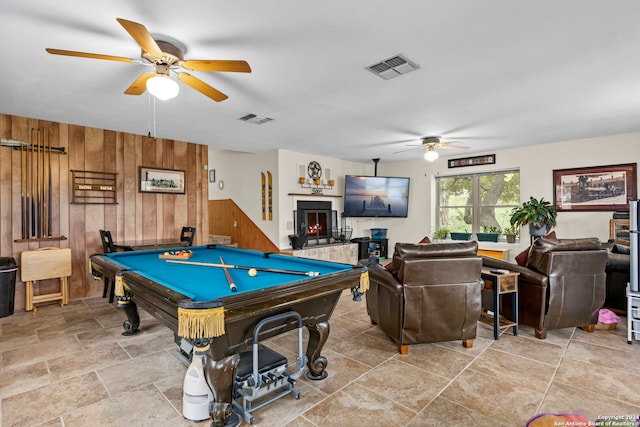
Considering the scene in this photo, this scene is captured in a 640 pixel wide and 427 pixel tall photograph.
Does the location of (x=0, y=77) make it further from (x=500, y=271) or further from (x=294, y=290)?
(x=500, y=271)

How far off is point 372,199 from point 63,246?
5.89m

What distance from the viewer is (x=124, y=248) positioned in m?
4.64

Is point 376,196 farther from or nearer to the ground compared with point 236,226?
farther from the ground

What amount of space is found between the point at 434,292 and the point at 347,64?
6.98 feet

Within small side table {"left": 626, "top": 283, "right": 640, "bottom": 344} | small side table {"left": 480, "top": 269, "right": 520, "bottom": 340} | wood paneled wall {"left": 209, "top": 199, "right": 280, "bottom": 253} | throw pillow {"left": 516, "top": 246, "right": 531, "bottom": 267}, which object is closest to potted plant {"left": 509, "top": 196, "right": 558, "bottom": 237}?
throw pillow {"left": 516, "top": 246, "right": 531, "bottom": 267}

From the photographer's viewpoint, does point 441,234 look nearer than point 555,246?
No

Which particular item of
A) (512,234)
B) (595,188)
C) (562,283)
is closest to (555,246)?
(562,283)

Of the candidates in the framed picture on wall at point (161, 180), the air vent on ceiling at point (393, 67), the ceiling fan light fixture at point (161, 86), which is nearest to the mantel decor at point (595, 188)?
the air vent on ceiling at point (393, 67)

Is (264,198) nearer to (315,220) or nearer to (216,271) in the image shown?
(315,220)

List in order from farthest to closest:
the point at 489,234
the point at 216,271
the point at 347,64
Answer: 1. the point at 489,234
2. the point at 347,64
3. the point at 216,271

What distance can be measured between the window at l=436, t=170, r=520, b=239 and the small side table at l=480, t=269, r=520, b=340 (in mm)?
3971

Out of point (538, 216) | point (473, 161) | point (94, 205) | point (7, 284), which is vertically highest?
point (473, 161)

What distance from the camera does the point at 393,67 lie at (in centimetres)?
288

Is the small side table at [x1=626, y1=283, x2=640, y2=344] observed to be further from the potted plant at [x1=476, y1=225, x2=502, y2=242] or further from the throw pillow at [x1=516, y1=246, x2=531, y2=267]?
the potted plant at [x1=476, y1=225, x2=502, y2=242]
